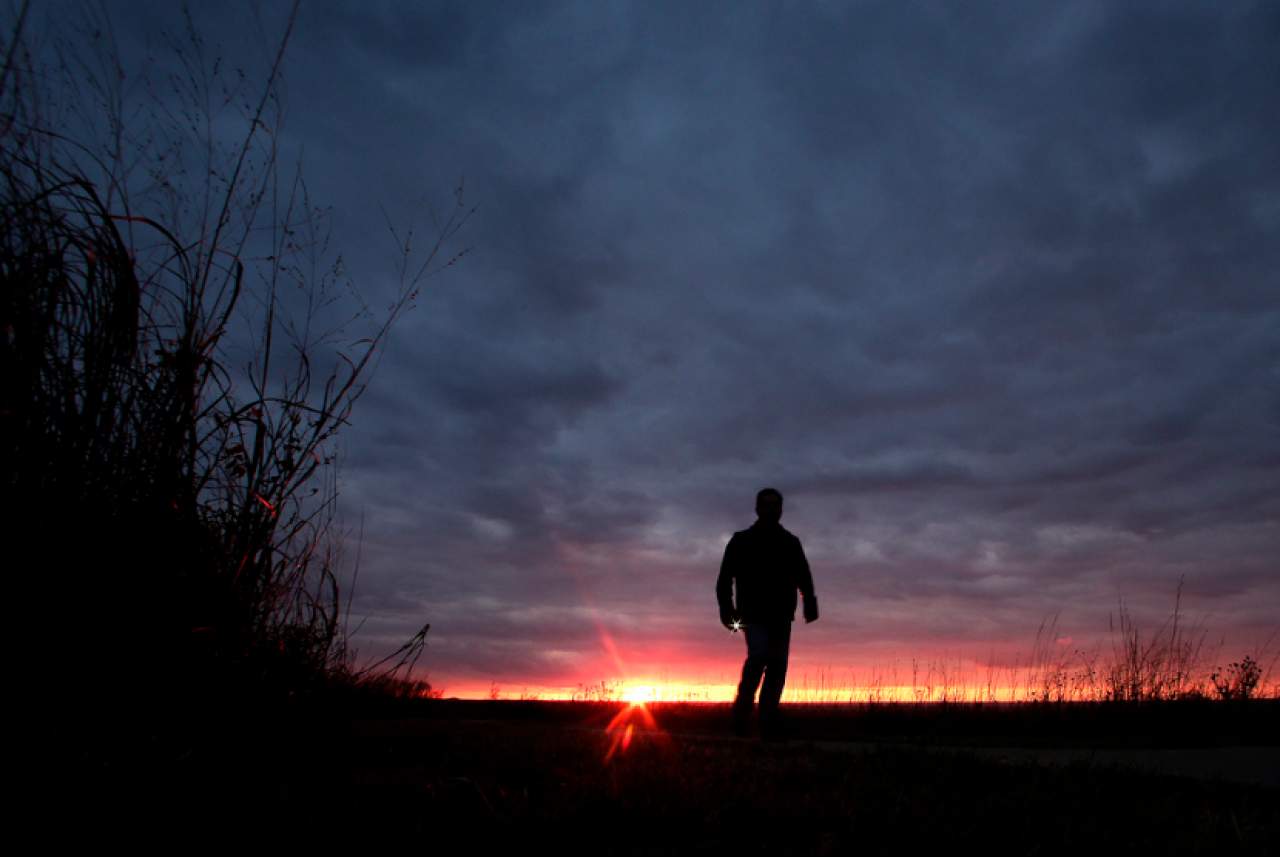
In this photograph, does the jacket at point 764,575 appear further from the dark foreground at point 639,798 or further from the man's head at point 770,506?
the dark foreground at point 639,798

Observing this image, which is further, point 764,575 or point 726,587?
point 726,587

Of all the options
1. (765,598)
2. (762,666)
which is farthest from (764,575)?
(762,666)

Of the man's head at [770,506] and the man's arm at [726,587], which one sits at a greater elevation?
the man's head at [770,506]

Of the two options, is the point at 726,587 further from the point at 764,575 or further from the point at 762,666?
the point at 762,666

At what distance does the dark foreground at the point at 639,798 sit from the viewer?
290cm

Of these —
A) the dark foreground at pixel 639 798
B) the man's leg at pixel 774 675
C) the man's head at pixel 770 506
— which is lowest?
the dark foreground at pixel 639 798

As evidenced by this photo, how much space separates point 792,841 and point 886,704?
9.51 metres

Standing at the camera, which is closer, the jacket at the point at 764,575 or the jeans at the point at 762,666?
the jeans at the point at 762,666

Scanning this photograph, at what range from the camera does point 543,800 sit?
11.3 feet

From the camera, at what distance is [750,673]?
8.01m

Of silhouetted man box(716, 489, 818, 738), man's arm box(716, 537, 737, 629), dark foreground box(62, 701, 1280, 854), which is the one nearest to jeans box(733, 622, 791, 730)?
silhouetted man box(716, 489, 818, 738)

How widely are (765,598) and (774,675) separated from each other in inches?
27.1

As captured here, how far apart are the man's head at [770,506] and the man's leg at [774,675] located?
100cm

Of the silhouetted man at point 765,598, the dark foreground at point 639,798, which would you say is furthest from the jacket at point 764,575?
the dark foreground at point 639,798
